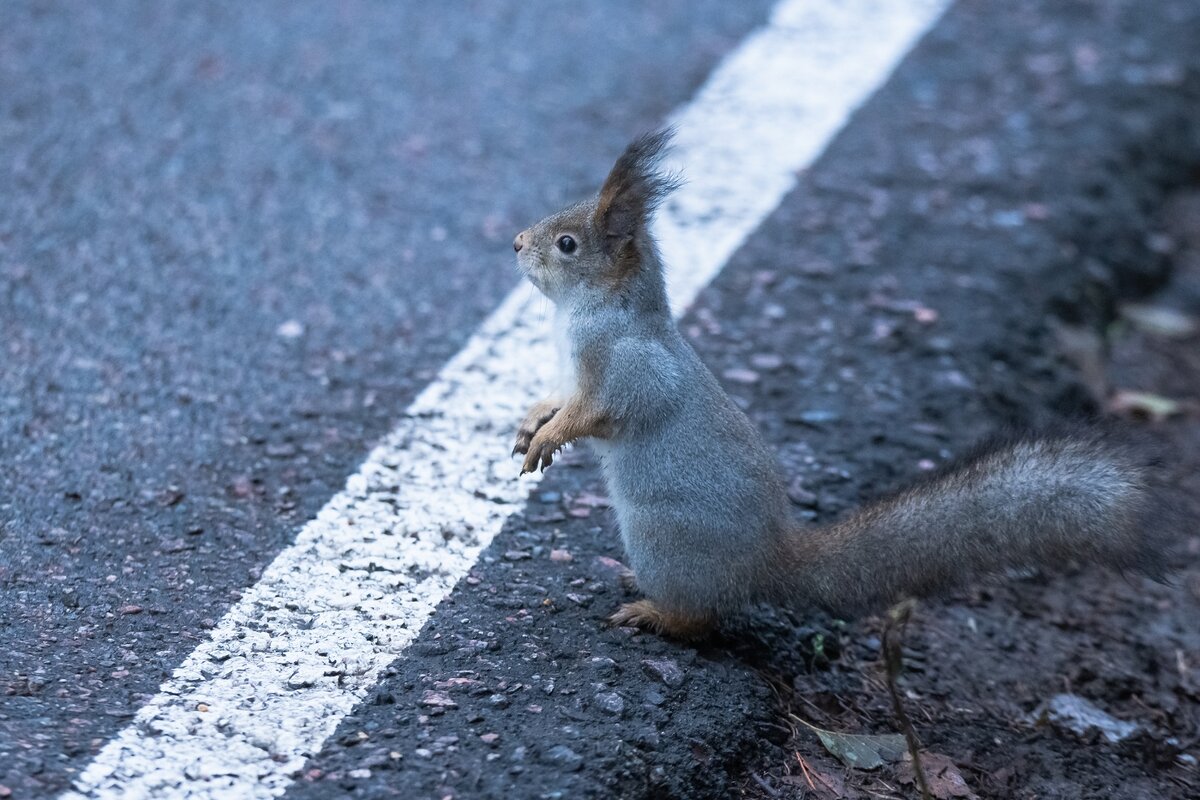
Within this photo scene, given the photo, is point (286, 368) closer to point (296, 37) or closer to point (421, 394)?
point (421, 394)

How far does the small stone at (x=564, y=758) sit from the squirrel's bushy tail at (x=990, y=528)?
60 cm

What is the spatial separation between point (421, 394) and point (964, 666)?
4.99 feet

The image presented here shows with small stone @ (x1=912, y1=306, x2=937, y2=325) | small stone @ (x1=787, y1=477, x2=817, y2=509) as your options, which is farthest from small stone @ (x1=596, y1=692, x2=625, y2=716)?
small stone @ (x1=912, y1=306, x2=937, y2=325)

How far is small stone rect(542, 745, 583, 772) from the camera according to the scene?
234cm

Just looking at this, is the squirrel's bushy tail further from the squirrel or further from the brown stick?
the brown stick

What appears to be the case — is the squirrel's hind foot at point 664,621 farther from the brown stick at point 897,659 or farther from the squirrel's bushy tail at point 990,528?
the brown stick at point 897,659

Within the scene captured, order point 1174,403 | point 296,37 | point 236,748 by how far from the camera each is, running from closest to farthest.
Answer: point 236,748
point 1174,403
point 296,37

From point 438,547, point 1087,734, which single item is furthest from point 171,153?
point 1087,734

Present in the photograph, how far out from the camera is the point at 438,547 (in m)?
3.00

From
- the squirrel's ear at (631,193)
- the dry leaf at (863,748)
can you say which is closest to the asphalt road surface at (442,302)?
the dry leaf at (863,748)

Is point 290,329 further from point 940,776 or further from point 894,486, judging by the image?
point 940,776

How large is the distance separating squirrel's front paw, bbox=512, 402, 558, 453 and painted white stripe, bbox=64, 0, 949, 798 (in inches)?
10.0

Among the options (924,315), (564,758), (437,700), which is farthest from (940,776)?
(924,315)

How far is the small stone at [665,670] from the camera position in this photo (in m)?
2.65
